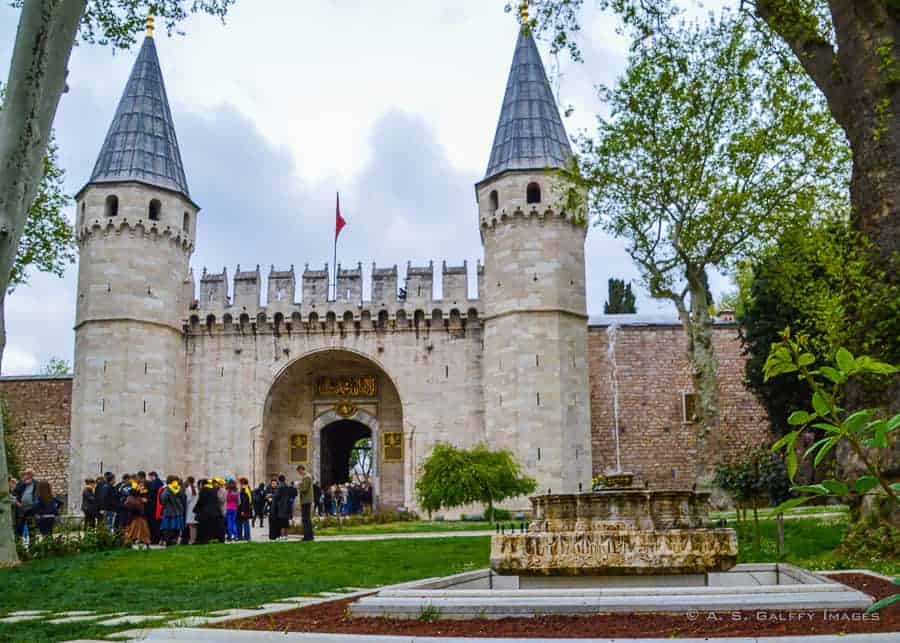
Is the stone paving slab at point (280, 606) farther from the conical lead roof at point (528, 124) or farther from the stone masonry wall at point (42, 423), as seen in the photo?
the stone masonry wall at point (42, 423)

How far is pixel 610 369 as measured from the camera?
27.5 metres

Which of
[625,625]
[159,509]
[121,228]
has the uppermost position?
[121,228]

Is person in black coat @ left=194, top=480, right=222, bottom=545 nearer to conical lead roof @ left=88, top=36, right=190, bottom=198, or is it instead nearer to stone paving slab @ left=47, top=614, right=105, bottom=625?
stone paving slab @ left=47, top=614, right=105, bottom=625

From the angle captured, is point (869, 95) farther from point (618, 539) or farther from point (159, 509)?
point (159, 509)

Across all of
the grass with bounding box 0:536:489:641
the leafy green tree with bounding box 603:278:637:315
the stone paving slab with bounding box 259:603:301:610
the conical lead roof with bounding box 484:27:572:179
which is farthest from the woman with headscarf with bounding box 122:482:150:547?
the leafy green tree with bounding box 603:278:637:315

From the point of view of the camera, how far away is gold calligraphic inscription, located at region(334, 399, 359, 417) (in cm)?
2911

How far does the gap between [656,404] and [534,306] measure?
5.16m

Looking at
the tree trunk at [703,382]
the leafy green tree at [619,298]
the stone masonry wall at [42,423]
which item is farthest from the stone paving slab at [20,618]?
the leafy green tree at [619,298]

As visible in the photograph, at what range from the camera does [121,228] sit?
86.7 ft

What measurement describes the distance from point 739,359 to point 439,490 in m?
11.2

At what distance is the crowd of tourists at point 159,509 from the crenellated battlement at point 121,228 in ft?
33.6

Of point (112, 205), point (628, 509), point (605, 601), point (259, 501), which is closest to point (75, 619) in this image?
point (605, 601)

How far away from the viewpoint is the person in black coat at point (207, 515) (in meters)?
17.0

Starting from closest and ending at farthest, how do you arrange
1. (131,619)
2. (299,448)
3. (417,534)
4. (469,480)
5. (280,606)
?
1. (131,619)
2. (280,606)
3. (417,534)
4. (469,480)
5. (299,448)
